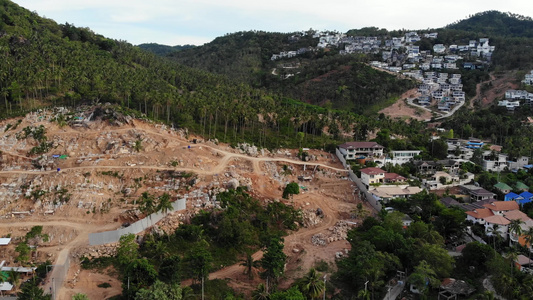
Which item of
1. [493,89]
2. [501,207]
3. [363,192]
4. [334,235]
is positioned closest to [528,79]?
[493,89]

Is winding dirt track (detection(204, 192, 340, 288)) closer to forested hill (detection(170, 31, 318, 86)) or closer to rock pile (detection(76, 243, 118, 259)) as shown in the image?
rock pile (detection(76, 243, 118, 259))

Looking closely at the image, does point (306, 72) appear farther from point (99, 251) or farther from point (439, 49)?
point (99, 251)

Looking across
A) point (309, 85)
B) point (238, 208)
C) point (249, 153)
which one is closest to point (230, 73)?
point (309, 85)

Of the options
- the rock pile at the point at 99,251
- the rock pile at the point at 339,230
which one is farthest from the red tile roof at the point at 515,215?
the rock pile at the point at 99,251

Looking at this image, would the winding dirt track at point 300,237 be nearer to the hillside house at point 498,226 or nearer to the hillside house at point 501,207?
the hillside house at point 498,226

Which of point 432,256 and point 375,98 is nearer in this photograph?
point 432,256

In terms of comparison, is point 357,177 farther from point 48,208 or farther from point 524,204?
point 48,208

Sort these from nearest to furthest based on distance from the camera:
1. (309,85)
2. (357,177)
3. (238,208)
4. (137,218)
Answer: (137,218)
(238,208)
(357,177)
(309,85)
